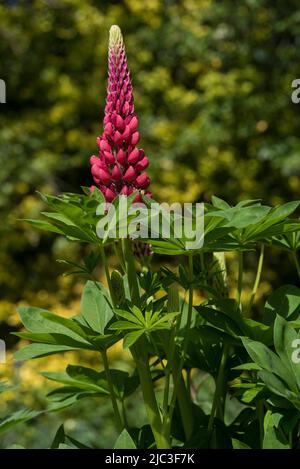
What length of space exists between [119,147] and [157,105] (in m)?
4.54

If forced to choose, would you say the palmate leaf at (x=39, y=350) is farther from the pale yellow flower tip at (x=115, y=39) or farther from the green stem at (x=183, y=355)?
the pale yellow flower tip at (x=115, y=39)

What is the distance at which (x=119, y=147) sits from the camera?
1113 mm

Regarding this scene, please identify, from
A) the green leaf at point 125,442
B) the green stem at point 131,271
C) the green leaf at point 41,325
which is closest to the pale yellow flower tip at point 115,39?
the green stem at point 131,271

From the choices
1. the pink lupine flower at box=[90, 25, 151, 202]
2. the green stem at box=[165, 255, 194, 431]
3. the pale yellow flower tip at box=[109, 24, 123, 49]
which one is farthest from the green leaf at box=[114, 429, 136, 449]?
the pale yellow flower tip at box=[109, 24, 123, 49]

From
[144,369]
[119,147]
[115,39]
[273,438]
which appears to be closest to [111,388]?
[144,369]

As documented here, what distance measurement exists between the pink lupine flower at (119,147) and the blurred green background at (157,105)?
12.0 ft

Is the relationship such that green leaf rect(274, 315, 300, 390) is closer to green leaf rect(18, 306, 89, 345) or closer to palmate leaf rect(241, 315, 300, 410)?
palmate leaf rect(241, 315, 300, 410)

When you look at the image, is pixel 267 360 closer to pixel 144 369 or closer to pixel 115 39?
pixel 144 369

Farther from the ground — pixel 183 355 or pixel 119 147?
pixel 119 147

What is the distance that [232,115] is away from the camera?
17.0ft

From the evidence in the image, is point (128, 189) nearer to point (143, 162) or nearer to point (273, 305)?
point (143, 162)

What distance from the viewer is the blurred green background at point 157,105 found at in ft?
16.8

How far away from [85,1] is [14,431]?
145 inches
